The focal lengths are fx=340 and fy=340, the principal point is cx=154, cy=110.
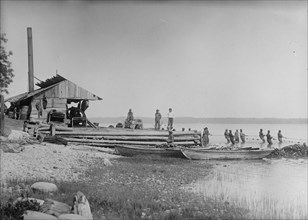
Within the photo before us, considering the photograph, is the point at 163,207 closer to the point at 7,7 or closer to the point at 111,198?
the point at 111,198

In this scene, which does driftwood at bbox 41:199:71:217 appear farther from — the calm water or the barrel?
the calm water

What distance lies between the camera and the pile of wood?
24234mm

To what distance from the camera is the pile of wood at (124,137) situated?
2423 centimetres

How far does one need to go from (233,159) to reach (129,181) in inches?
480

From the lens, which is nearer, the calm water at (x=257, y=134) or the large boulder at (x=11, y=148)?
the large boulder at (x=11, y=148)

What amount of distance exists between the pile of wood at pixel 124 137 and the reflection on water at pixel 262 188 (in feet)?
21.6

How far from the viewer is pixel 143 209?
30.7 feet

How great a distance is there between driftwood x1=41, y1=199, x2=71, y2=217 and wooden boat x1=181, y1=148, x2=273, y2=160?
45.9ft

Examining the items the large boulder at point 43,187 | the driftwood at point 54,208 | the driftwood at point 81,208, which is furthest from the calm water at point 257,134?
the driftwood at point 54,208

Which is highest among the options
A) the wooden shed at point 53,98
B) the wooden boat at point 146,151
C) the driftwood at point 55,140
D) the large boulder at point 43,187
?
the wooden shed at point 53,98

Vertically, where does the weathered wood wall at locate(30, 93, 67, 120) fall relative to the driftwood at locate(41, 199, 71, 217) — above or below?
above

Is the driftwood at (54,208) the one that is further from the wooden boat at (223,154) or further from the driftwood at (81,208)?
the wooden boat at (223,154)

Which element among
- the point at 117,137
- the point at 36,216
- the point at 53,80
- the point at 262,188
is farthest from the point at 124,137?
the point at 36,216

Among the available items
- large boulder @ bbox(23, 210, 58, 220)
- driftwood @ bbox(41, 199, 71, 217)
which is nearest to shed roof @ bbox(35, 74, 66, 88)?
driftwood @ bbox(41, 199, 71, 217)
